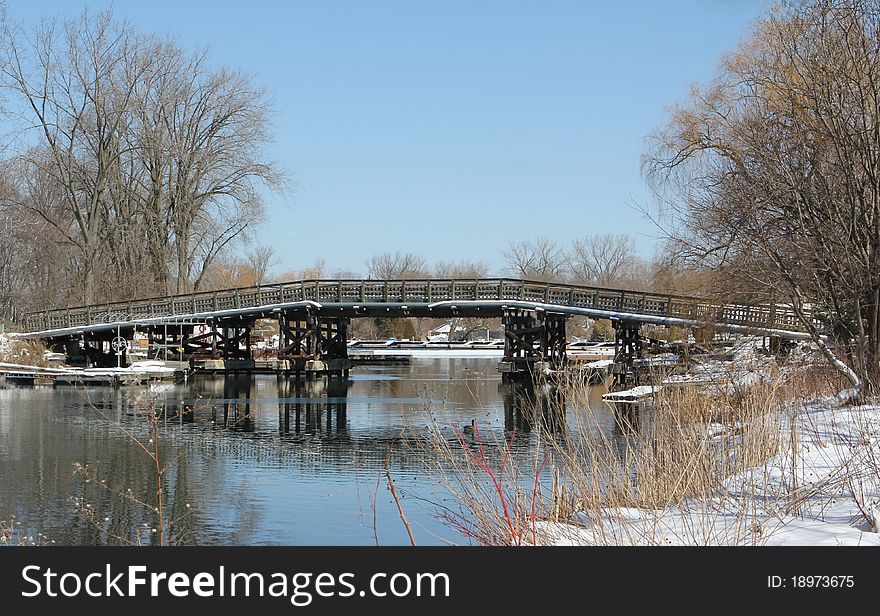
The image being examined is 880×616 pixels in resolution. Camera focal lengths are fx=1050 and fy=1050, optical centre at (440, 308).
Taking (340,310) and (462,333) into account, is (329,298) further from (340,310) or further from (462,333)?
(462,333)

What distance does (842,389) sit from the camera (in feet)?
56.4

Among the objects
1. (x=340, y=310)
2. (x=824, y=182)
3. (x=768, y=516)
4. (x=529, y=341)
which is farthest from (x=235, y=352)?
(x=768, y=516)

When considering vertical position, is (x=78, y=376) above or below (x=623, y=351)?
below

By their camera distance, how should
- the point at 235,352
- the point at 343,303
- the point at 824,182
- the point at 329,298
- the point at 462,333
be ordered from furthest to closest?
the point at 462,333
the point at 235,352
the point at 329,298
the point at 343,303
the point at 824,182

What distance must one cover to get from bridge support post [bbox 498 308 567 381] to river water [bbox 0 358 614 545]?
304 inches

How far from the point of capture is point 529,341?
41969 mm

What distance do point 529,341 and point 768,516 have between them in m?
33.7

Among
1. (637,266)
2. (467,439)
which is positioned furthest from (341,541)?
(637,266)

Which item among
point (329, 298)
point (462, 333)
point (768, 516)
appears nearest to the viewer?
point (768, 516)

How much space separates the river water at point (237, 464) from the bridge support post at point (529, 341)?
773 centimetres

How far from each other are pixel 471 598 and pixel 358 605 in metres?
0.78

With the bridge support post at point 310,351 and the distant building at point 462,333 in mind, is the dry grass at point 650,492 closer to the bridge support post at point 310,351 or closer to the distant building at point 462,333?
the bridge support post at point 310,351

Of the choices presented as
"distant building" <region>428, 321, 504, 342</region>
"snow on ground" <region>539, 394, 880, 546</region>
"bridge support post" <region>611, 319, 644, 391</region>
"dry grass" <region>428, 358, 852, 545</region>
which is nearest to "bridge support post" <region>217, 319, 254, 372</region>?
"bridge support post" <region>611, 319, 644, 391</region>

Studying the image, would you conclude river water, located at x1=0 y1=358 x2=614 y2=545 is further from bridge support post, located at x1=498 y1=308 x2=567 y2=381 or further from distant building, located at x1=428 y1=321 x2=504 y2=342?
distant building, located at x1=428 y1=321 x2=504 y2=342
